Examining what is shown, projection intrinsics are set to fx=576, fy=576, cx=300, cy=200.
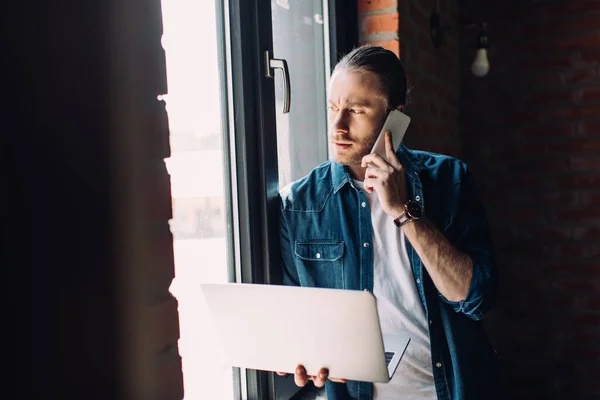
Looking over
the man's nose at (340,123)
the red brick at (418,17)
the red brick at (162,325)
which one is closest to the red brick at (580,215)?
the red brick at (418,17)

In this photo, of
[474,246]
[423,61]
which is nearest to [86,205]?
[474,246]

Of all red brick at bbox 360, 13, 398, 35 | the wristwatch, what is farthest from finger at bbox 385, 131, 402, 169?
red brick at bbox 360, 13, 398, 35

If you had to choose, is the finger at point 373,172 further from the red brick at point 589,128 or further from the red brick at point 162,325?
the red brick at point 589,128

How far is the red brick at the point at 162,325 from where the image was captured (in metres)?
0.85

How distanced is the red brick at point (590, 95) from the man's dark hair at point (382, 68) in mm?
1408

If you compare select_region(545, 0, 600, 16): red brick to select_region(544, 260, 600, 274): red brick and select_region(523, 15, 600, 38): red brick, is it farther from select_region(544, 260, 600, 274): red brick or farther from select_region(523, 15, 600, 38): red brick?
select_region(544, 260, 600, 274): red brick

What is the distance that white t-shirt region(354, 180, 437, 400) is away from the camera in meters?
1.48

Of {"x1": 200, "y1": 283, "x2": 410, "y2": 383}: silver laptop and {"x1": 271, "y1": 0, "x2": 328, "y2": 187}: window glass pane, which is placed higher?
{"x1": 271, "y1": 0, "x2": 328, "y2": 187}: window glass pane

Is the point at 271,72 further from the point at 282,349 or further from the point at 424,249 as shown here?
the point at 282,349

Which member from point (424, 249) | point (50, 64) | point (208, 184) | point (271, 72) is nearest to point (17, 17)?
point (50, 64)

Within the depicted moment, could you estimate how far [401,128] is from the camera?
58.9 inches

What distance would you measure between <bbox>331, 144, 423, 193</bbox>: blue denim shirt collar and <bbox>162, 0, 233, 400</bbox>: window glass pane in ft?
1.14

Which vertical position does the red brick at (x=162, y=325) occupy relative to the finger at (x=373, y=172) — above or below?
below

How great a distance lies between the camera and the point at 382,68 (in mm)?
1576
